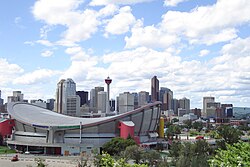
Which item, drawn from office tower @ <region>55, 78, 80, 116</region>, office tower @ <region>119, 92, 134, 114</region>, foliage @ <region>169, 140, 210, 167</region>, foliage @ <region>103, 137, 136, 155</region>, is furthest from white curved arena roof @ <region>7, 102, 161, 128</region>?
office tower @ <region>119, 92, 134, 114</region>

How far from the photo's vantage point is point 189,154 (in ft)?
144

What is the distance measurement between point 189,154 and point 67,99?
14106 cm

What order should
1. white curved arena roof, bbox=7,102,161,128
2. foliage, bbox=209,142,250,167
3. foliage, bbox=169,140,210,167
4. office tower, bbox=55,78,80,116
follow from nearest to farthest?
foliage, bbox=209,142,250,167
foliage, bbox=169,140,210,167
white curved arena roof, bbox=7,102,161,128
office tower, bbox=55,78,80,116

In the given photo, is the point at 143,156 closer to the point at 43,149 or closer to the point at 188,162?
the point at 188,162

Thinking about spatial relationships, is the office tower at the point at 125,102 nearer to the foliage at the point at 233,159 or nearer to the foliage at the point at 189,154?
the foliage at the point at 189,154

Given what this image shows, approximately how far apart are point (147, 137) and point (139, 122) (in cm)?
504

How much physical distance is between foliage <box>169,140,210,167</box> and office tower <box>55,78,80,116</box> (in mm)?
125836

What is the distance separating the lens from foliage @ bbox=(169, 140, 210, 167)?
34.5 m

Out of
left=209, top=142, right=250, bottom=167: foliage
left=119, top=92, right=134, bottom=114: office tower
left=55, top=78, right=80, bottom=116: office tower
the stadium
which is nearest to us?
left=209, top=142, right=250, bottom=167: foliage

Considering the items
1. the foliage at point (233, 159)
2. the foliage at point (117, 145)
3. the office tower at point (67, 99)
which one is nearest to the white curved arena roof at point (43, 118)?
the foliage at point (117, 145)

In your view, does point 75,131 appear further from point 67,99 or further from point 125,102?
point 125,102

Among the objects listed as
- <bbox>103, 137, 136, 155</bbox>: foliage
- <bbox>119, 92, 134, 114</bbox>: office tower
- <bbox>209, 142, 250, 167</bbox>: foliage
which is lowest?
<bbox>103, 137, 136, 155</bbox>: foliage

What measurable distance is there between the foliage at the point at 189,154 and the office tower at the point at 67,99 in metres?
126

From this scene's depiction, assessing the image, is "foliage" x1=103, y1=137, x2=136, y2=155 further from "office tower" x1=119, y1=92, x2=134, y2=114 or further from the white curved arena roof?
"office tower" x1=119, y1=92, x2=134, y2=114
